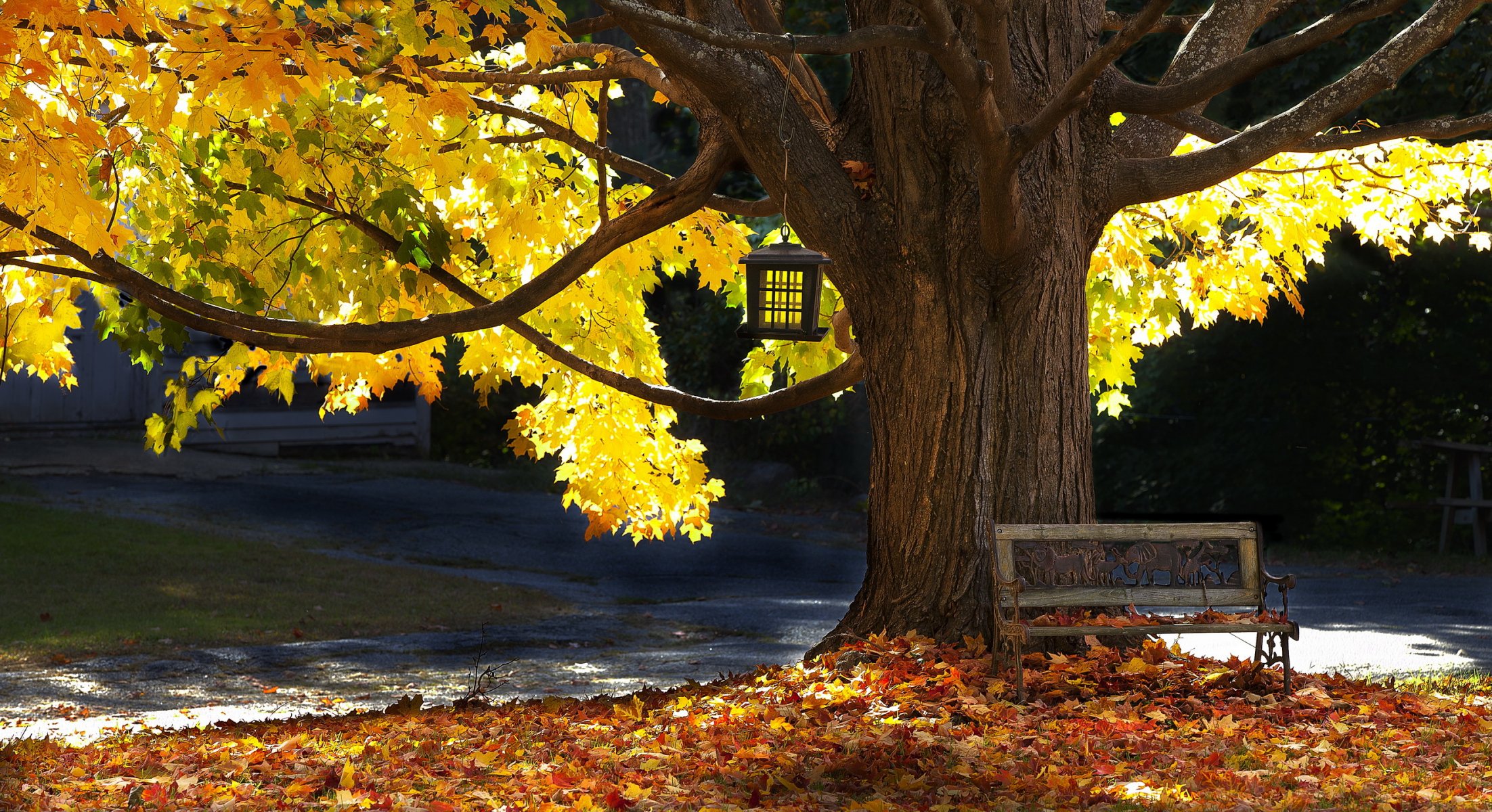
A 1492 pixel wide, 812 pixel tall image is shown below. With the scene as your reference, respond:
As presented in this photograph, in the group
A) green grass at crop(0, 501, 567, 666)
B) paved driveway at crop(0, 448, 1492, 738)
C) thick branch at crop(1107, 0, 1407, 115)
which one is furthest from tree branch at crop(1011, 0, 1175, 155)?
green grass at crop(0, 501, 567, 666)

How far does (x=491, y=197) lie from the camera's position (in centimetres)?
764

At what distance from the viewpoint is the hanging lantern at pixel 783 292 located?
662 centimetres

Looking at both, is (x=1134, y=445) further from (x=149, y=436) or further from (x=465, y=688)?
(x=149, y=436)

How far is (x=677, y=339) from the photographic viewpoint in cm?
2167

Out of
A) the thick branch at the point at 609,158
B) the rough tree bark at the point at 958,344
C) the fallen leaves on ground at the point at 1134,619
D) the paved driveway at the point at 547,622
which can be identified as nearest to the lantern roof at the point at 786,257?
the thick branch at the point at 609,158

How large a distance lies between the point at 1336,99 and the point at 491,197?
4.37 meters

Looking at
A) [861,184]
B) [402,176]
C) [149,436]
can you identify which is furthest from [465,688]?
[861,184]

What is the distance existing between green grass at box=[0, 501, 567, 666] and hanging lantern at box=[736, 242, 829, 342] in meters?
5.40

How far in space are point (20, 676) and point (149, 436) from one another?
2.45m

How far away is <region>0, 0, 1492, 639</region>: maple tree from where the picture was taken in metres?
4.95

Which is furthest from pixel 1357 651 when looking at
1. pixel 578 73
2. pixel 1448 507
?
pixel 1448 507

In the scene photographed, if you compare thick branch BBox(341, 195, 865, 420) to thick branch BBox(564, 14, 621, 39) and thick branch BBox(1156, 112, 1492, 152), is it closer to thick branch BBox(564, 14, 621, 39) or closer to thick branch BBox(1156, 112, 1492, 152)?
thick branch BBox(564, 14, 621, 39)

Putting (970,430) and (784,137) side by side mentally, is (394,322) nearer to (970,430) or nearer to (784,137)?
(784,137)

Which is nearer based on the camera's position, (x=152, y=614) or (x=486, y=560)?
(x=152, y=614)
